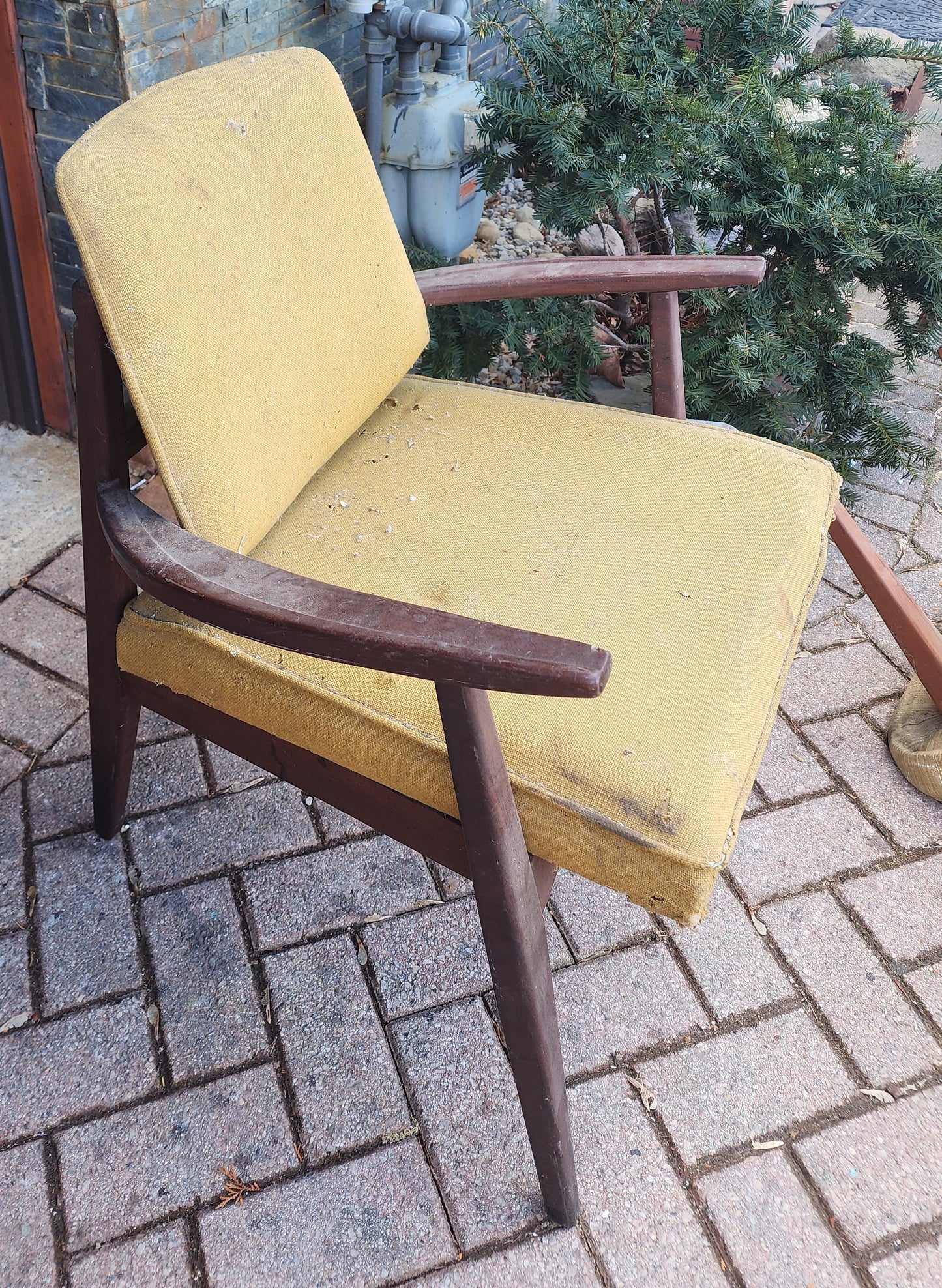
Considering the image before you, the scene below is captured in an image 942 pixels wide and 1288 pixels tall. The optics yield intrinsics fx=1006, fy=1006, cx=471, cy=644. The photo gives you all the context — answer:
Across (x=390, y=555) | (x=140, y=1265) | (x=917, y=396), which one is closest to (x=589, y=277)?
(x=390, y=555)

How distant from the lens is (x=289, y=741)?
1.15 meters

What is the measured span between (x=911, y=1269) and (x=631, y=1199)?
338 mm

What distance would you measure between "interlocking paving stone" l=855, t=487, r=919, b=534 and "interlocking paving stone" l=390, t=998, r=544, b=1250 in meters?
1.61

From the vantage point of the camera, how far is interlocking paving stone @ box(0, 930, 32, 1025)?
139 cm

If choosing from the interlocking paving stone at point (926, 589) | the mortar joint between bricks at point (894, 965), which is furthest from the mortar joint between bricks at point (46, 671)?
the interlocking paving stone at point (926, 589)

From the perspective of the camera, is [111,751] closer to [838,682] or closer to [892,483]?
[838,682]

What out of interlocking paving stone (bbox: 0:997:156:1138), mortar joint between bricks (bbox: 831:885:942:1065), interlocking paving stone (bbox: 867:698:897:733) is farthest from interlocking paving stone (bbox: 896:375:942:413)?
interlocking paving stone (bbox: 0:997:156:1138)

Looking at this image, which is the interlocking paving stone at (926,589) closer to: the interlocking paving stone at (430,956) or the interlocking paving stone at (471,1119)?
the interlocking paving stone at (430,956)

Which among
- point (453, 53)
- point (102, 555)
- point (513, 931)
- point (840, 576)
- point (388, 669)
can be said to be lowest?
point (840, 576)

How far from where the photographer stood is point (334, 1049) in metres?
1.37

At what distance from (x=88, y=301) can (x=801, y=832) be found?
1.35 metres

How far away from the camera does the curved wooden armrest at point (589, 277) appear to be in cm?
150

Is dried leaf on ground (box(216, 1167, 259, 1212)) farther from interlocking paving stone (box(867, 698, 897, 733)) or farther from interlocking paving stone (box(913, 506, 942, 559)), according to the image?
interlocking paving stone (box(913, 506, 942, 559))

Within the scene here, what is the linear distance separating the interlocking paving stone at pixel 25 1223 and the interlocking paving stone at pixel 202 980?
0.65 ft
